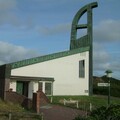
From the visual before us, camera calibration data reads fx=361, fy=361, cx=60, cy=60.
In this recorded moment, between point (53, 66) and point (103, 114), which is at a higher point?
point (53, 66)

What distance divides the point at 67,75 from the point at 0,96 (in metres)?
14.8

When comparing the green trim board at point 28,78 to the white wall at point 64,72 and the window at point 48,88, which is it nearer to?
the white wall at point 64,72

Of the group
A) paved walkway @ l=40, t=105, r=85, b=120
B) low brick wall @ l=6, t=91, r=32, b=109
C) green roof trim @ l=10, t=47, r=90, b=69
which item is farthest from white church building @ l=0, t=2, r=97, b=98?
paved walkway @ l=40, t=105, r=85, b=120

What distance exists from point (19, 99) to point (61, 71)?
55.0ft

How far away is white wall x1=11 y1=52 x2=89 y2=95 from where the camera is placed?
49938 mm

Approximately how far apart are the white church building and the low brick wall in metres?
8.31

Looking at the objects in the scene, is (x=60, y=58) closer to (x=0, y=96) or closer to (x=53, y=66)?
(x=53, y=66)

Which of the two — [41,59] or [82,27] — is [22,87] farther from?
[82,27]

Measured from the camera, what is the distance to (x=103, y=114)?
14039 millimetres

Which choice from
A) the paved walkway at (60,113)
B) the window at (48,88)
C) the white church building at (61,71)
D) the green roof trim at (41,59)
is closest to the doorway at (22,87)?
the white church building at (61,71)

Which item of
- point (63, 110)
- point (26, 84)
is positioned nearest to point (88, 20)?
point (26, 84)

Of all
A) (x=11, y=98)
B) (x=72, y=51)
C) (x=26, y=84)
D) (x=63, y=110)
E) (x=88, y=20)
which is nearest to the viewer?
(x=63, y=110)

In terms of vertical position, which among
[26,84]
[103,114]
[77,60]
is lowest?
[103,114]

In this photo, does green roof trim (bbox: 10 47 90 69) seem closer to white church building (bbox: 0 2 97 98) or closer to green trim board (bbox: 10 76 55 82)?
white church building (bbox: 0 2 97 98)
